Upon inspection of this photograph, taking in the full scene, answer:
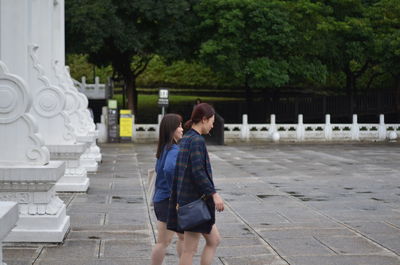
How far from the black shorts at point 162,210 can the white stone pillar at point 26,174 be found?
7.35ft

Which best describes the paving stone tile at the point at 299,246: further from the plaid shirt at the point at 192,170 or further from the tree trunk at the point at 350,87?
the tree trunk at the point at 350,87

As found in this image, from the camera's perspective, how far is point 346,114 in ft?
132

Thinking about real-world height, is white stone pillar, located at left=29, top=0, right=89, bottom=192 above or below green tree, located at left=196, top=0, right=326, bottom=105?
below

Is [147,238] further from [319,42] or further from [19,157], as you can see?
[319,42]

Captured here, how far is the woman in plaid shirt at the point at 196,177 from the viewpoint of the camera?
261 inches

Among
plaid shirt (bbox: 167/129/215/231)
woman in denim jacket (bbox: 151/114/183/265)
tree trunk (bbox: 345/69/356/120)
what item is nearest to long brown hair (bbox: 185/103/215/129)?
plaid shirt (bbox: 167/129/215/231)

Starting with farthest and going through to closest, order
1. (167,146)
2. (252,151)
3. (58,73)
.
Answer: (252,151), (58,73), (167,146)

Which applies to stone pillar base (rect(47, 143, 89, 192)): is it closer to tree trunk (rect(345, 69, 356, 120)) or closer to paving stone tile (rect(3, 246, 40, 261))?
paving stone tile (rect(3, 246, 40, 261))

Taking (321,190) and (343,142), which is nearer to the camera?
(321,190)

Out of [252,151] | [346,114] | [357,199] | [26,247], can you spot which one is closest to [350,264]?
[26,247]

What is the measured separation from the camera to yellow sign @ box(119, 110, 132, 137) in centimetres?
3306

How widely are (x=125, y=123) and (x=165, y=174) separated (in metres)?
26.1

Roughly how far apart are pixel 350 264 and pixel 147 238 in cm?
287

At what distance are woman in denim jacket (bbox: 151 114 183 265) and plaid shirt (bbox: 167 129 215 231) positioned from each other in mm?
565
